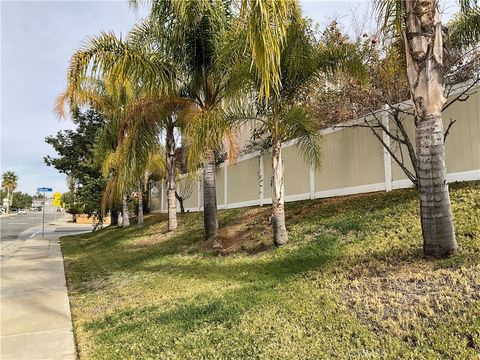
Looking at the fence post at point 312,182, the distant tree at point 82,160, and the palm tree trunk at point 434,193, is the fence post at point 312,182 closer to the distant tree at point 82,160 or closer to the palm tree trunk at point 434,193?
the palm tree trunk at point 434,193

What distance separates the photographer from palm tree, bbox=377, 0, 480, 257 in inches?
181

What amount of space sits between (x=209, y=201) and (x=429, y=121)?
6.67m

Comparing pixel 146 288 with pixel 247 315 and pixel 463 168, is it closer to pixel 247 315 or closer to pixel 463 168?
pixel 247 315

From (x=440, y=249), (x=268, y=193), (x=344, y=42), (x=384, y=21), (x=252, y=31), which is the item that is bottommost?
(x=440, y=249)

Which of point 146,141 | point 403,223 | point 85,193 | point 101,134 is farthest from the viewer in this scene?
point 85,193

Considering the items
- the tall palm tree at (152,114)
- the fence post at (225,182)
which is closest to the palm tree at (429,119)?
the tall palm tree at (152,114)

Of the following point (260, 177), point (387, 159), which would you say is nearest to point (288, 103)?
point (387, 159)

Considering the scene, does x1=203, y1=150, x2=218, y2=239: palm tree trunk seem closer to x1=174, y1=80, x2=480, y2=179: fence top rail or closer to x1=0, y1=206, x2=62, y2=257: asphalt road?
x1=174, y1=80, x2=480, y2=179: fence top rail

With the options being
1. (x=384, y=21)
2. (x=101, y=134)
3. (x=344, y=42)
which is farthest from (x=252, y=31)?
(x=101, y=134)

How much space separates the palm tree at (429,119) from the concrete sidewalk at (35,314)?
433 cm

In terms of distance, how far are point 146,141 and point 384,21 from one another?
7.45m

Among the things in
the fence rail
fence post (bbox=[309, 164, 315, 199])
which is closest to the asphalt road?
the fence rail

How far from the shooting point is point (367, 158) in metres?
8.69

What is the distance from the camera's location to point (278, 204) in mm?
7699
